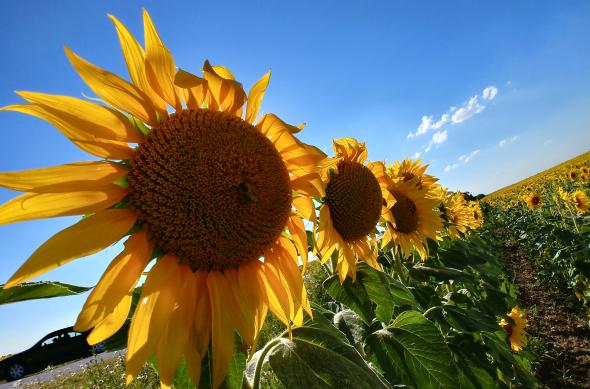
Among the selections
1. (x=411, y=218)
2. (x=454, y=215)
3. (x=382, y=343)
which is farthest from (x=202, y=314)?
(x=454, y=215)

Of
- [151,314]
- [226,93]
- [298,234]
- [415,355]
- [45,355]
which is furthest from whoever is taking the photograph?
[45,355]

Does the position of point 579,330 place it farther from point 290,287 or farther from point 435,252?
point 290,287

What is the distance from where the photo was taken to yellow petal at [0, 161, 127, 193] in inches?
37.1

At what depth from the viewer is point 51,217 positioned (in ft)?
3.27

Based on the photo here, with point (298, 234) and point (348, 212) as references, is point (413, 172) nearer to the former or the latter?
point (348, 212)

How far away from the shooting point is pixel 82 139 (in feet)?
3.57

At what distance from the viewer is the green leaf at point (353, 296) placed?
196cm

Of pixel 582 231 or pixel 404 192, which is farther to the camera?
pixel 582 231

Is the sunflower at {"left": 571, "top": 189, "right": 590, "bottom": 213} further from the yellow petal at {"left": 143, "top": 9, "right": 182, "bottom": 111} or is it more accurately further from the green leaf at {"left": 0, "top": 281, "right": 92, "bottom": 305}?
the green leaf at {"left": 0, "top": 281, "right": 92, "bottom": 305}

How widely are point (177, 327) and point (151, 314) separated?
77 mm

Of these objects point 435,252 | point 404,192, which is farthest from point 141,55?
point 435,252

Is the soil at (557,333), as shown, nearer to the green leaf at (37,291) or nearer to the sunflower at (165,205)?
the sunflower at (165,205)

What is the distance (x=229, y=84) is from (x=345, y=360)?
88cm

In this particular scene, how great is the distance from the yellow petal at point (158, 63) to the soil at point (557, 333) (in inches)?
328
